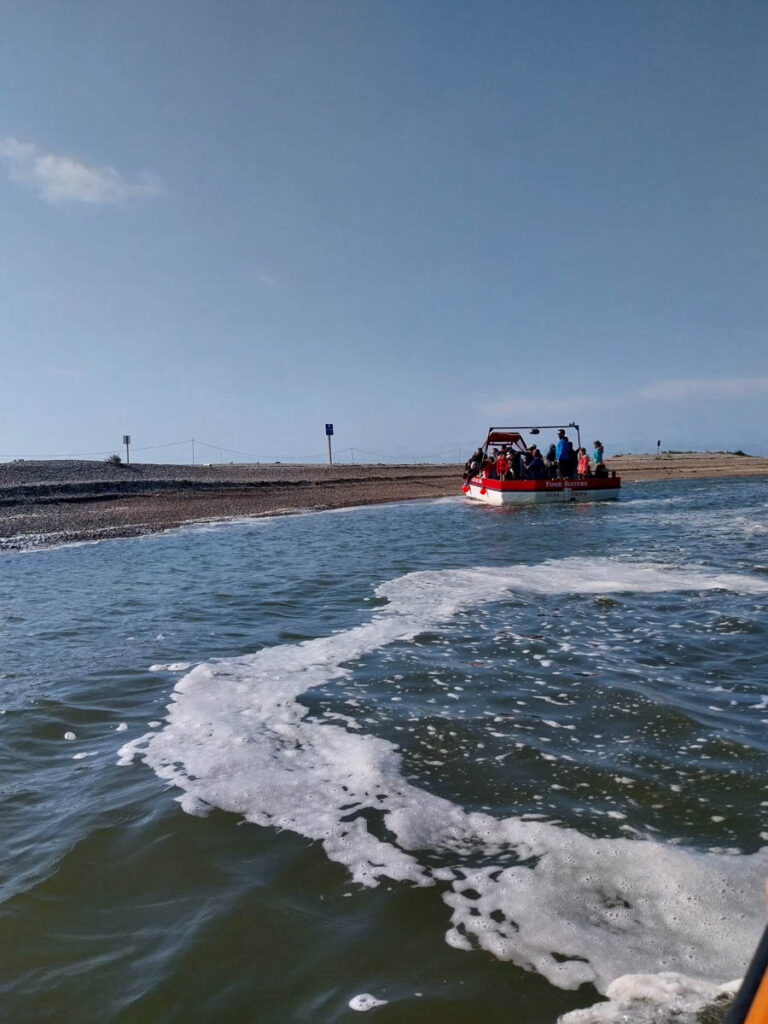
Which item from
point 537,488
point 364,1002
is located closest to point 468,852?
point 364,1002

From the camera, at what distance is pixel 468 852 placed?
332 cm

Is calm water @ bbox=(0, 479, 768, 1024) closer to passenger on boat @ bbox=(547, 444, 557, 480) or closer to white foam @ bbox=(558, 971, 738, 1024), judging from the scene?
white foam @ bbox=(558, 971, 738, 1024)

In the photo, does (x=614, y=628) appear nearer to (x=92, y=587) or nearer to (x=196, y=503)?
(x=92, y=587)

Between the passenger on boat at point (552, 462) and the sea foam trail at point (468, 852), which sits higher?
the passenger on boat at point (552, 462)

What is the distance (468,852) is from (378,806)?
0.66m

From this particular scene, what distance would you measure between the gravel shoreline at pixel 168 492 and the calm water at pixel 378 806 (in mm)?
11729

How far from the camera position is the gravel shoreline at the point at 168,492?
65.0 feet

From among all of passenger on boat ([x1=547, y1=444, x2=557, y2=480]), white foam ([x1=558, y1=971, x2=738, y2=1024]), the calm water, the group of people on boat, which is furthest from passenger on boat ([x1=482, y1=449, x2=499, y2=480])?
white foam ([x1=558, y1=971, x2=738, y2=1024])

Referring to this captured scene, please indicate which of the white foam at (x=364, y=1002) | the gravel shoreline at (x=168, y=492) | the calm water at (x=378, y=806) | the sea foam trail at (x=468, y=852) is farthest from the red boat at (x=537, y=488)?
the white foam at (x=364, y=1002)

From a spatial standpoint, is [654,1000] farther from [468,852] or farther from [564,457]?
[564,457]

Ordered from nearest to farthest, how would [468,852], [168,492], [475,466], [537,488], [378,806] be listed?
[468,852], [378,806], [537,488], [168,492], [475,466]

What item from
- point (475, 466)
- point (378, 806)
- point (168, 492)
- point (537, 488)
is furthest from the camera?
point (475, 466)

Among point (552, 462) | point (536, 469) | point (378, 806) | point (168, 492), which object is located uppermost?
point (552, 462)

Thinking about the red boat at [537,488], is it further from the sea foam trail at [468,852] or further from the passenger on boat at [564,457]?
the sea foam trail at [468,852]
